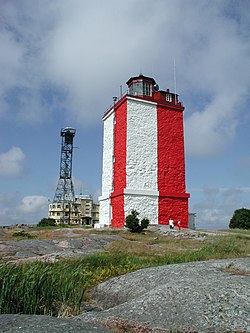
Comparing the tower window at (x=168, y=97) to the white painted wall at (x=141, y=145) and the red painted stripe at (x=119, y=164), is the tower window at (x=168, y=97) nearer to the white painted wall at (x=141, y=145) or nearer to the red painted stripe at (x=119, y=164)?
the white painted wall at (x=141, y=145)

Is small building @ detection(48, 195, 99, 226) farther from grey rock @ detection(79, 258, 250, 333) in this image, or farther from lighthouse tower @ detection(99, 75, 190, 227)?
grey rock @ detection(79, 258, 250, 333)

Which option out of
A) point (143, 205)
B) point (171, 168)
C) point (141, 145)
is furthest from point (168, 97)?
point (143, 205)

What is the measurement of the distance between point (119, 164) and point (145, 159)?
2.03 meters

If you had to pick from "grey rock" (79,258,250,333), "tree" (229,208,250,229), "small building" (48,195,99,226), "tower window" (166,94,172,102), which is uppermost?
"tower window" (166,94,172,102)

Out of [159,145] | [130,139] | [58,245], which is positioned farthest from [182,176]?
[58,245]

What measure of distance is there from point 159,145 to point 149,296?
21702mm

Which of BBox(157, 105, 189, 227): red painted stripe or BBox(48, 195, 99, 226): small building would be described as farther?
BBox(48, 195, 99, 226): small building

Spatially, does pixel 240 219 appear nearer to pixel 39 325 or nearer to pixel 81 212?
pixel 39 325

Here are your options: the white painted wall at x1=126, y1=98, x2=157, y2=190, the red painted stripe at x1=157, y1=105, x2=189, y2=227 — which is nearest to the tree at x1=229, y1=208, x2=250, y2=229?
the red painted stripe at x1=157, y1=105, x2=189, y2=227

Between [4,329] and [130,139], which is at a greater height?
[130,139]

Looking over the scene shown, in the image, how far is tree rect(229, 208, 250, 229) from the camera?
2966 cm

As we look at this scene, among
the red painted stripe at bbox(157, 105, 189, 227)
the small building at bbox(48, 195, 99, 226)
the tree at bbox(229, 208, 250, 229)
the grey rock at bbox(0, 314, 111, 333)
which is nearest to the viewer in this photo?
the grey rock at bbox(0, 314, 111, 333)

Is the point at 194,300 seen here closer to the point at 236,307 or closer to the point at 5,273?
the point at 236,307

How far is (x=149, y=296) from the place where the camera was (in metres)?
4.16
